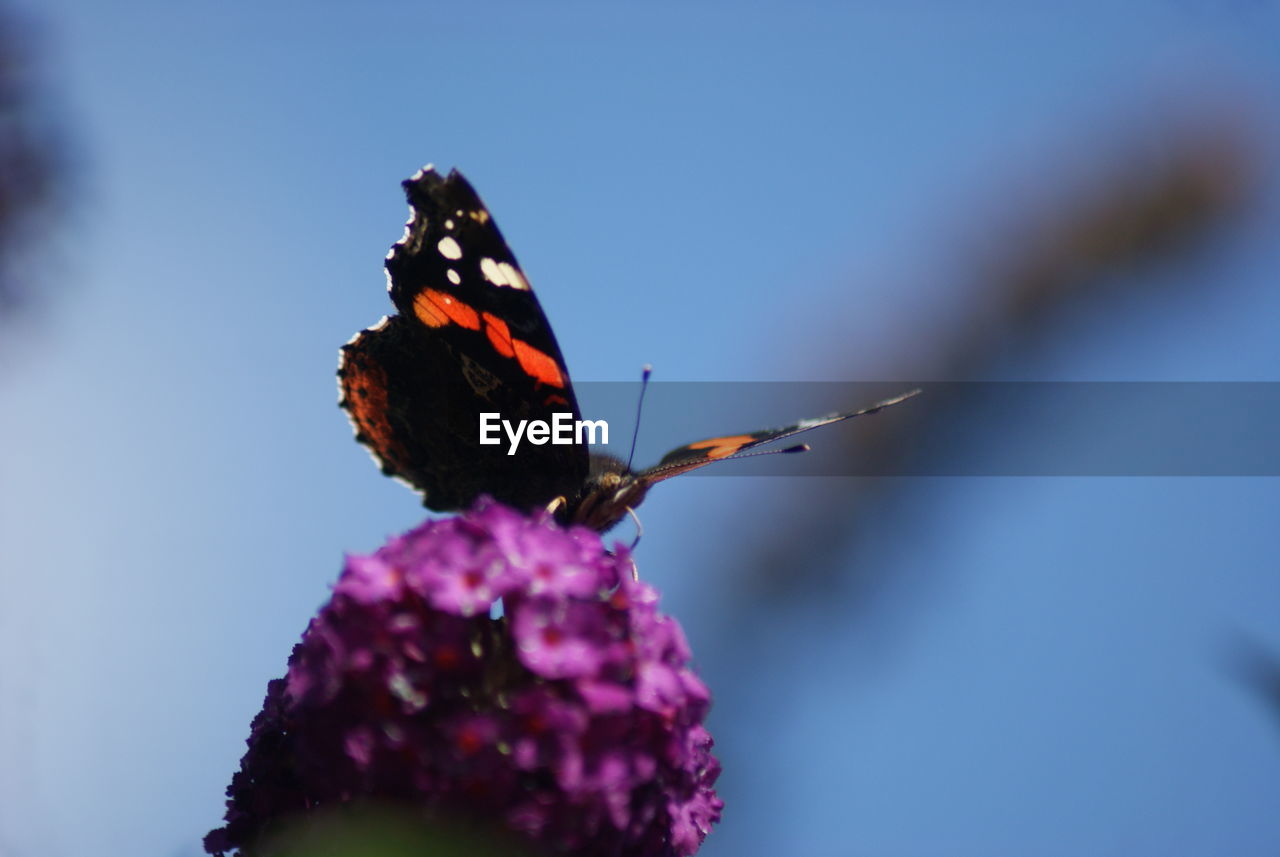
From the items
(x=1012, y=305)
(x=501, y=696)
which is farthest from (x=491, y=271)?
(x=1012, y=305)

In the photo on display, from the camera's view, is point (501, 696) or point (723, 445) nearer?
point (501, 696)

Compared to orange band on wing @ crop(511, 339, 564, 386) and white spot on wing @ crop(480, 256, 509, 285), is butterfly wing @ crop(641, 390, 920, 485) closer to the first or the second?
orange band on wing @ crop(511, 339, 564, 386)

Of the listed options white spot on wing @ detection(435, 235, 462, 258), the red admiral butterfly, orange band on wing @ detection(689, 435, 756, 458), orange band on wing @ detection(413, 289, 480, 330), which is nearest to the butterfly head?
the red admiral butterfly

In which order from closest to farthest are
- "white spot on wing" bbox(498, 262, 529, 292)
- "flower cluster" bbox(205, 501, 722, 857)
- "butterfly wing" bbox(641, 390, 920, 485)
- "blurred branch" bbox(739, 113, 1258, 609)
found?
"flower cluster" bbox(205, 501, 722, 857)
"butterfly wing" bbox(641, 390, 920, 485)
"white spot on wing" bbox(498, 262, 529, 292)
"blurred branch" bbox(739, 113, 1258, 609)

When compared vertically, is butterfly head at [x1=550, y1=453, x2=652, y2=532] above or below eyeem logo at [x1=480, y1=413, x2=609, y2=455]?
below

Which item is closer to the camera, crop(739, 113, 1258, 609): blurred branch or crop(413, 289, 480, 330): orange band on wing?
crop(413, 289, 480, 330): orange band on wing

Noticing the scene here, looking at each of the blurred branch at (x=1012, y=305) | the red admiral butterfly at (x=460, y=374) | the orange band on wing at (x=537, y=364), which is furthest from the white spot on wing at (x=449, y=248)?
the blurred branch at (x=1012, y=305)

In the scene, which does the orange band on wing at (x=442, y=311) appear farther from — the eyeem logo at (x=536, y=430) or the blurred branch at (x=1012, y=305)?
the blurred branch at (x=1012, y=305)

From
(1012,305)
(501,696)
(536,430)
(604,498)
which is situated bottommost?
(501,696)

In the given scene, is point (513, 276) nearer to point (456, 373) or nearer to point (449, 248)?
point (449, 248)
